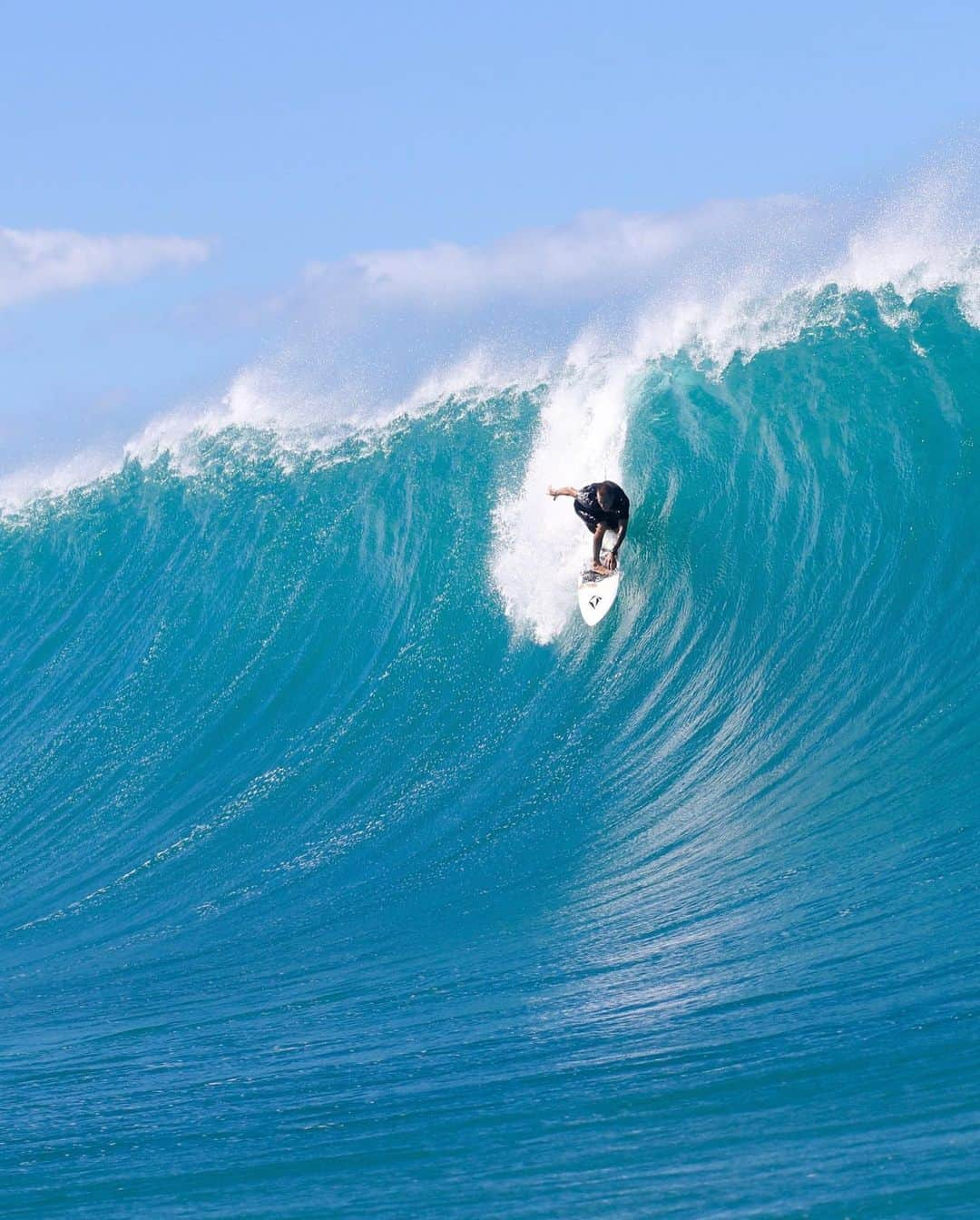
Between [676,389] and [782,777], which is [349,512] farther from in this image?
[782,777]

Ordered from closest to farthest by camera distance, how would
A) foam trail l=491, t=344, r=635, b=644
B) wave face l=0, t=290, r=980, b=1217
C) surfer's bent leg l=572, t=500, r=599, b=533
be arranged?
wave face l=0, t=290, r=980, b=1217
surfer's bent leg l=572, t=500, r=599, b=533
foam trail l=491, t=344, r=635, b=644

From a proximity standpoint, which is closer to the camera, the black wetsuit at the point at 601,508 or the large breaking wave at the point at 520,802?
the large breaking wave at the point at 520,802

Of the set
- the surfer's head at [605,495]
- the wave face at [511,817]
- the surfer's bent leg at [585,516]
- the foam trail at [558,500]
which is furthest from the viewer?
the foam trail at [558,500]

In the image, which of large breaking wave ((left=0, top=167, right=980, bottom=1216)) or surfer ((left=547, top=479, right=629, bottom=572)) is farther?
surfer ((left=547, top=479, right=629, bottom=572))

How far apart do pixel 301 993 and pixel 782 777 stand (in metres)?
3.59

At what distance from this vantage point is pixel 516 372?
614 inches

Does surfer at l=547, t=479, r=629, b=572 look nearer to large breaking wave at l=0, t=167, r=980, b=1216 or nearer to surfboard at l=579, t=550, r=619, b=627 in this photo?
surfboard at l=579, t=550, r=619, b=627

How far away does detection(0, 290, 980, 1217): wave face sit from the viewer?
18.5 feet

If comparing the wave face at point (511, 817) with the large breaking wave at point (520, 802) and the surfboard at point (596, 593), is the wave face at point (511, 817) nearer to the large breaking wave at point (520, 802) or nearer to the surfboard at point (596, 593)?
the large breaking wave at point (520, 802)

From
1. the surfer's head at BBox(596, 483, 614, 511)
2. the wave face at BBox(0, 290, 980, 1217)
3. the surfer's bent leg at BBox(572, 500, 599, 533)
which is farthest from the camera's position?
the surfer's bent leg at BBox(572, 500, 599, 533)

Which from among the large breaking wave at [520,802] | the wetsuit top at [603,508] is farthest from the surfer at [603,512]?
the large breaking wave at [520,802]

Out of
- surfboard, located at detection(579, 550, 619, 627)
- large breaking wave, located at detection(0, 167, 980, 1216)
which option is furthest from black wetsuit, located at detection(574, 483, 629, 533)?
large breaking wave, located at detection(0, 167, 980, 1216)

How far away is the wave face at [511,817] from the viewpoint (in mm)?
5641

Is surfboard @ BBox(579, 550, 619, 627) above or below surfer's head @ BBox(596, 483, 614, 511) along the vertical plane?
below
